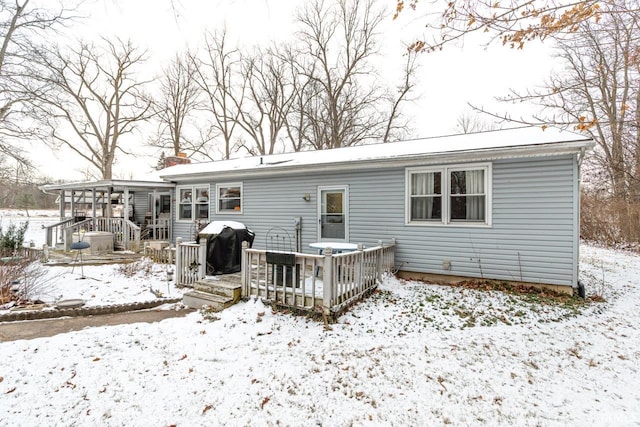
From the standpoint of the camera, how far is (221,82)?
22.8 m

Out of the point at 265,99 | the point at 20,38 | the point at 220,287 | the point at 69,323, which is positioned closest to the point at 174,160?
the point at 20,38

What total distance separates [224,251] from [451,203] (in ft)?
17.2

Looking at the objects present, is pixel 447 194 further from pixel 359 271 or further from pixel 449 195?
pixel 359 271

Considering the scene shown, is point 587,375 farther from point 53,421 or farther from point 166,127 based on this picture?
point 166,127

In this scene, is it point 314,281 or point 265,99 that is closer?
point 314,281

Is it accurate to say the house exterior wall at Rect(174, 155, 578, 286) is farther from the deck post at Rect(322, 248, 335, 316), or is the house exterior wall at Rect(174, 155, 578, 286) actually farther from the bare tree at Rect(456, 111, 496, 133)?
the bare tree at Rect(456, 111, 496, 133)

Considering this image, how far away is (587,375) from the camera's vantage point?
11.0ft

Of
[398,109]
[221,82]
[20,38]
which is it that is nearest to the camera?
[20,38]

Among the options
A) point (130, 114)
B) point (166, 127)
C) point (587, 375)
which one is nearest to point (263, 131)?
point (166, 127)

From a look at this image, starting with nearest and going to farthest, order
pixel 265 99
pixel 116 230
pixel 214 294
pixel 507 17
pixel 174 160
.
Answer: pixel 507 17, pixel 214 294, pixel 116 230, pixel 174 160, pixel 265 99

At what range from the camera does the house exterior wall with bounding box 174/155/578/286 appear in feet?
19.4

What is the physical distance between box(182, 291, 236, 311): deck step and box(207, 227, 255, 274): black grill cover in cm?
82

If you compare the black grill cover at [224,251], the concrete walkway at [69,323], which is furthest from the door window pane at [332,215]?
the concrete walkway at [69,323]

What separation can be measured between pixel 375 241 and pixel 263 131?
718 inches
